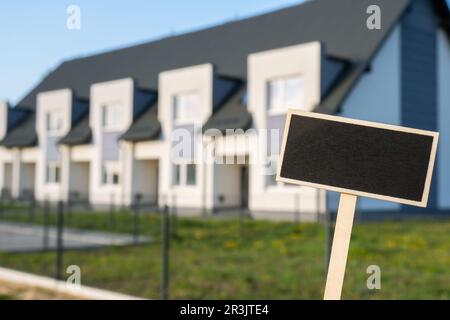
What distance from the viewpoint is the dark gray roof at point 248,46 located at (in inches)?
860

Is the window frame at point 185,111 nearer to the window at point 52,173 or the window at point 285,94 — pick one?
the window at point 285,94

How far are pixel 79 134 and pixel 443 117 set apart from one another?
19925 millimetres

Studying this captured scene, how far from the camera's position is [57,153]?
34438mm

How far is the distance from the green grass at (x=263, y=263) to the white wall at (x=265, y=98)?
407 cm

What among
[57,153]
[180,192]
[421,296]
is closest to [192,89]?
[180,192]

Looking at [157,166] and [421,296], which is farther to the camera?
[157,166]

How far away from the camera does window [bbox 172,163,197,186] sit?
26219mm

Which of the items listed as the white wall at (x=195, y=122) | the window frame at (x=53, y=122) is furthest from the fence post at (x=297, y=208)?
the window frame at (x=53, y=122)

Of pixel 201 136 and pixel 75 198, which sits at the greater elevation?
pixel 201 136

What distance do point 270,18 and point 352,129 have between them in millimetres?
25593

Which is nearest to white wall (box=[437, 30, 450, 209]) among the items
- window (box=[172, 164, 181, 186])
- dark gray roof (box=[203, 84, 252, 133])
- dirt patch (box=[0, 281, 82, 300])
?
dark gray roof (box=[203, 84, 252, 133])

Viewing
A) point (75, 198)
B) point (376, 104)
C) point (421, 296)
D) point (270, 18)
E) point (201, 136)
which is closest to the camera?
point (421, 296)

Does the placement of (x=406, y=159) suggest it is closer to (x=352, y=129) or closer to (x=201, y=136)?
(x=352, y=129)

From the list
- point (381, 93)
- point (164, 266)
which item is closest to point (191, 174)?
point (381, 93)
